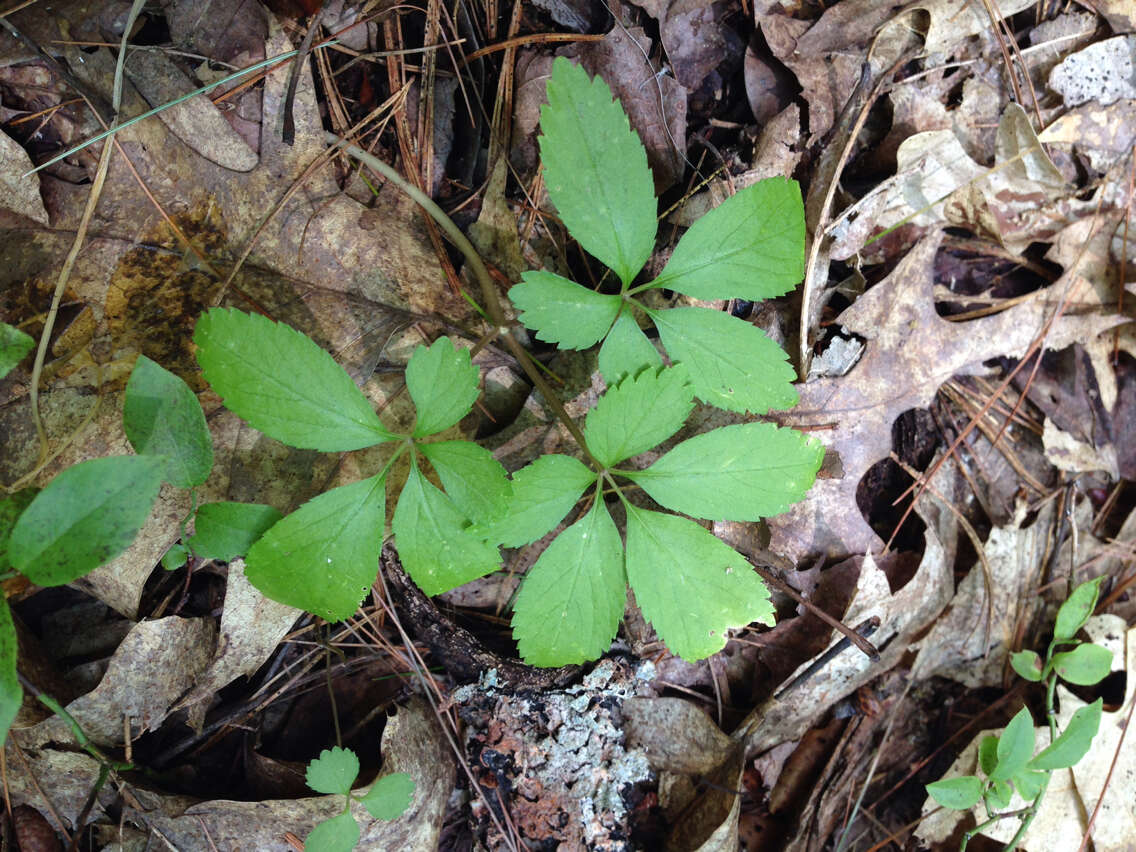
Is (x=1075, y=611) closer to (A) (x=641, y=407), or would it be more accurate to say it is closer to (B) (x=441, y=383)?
(A) (x=641, y=407)

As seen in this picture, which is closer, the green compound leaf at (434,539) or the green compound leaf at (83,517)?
the green compound leaf at (83,517)

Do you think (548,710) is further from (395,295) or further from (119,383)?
(119,383)

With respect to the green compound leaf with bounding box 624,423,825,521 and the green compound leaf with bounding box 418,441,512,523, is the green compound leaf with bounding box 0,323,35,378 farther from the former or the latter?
the green compound leaf with bounding box 624,423,825,521

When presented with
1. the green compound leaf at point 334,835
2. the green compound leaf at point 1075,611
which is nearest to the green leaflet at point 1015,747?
the green compound leaf at point 1075,611

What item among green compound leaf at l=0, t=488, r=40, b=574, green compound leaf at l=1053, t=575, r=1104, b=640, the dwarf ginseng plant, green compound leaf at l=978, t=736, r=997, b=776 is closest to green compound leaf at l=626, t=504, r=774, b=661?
the dwarf ginseng plant

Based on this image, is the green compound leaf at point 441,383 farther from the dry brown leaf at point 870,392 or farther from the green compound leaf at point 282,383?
the dry brown leaf at point 870,392

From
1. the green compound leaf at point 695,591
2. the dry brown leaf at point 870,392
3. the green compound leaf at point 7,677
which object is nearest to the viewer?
the green compound leaf at point 7,677

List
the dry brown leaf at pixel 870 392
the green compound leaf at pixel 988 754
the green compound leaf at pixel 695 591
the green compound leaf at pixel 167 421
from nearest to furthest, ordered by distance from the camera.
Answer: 1. the green compound leaf at pixel 167 421
2. the green compound leaf at pixel 695 591
3. the dry brown leaf at pixel 870 392
4. the green compound leaf at pixel 988 754
